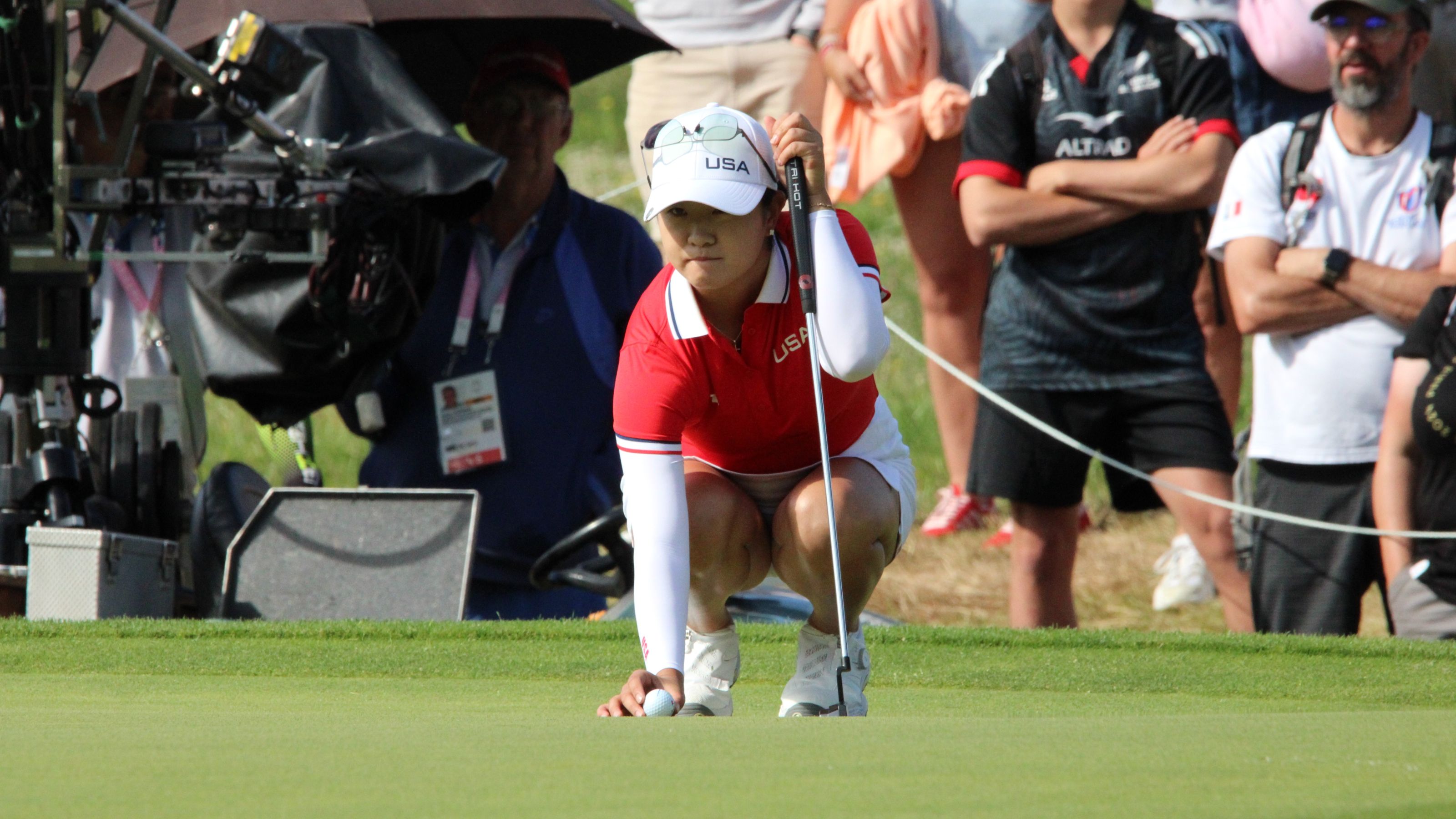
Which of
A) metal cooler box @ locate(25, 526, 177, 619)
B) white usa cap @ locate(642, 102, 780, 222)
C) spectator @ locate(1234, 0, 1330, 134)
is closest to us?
white usa cap @ locate(642, 102, 780, 222)

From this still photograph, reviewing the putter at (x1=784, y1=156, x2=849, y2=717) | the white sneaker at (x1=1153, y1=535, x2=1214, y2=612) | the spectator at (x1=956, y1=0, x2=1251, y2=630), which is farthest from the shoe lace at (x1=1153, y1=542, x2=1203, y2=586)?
the putter at (x1=784, y1=156, x2=849, y2=717)

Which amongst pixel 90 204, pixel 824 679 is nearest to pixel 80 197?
pixel 90 204

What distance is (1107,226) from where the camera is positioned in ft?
19.8

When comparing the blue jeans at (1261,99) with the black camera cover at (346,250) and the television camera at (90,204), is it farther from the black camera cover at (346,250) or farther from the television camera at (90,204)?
the television camera at (90,204)

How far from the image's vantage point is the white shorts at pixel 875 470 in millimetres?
3812

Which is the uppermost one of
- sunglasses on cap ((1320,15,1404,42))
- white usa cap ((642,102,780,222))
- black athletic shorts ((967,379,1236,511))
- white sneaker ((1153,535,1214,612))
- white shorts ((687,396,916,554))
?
sunglasses on cap ((1320,15,1404,42))

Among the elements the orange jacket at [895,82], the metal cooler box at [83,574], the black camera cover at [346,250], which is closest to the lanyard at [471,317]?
the black camera cover at [346,250]

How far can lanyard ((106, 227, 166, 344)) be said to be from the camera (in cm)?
664

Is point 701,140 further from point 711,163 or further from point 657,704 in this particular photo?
point 657,704

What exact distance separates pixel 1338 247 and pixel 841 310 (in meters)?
2.87

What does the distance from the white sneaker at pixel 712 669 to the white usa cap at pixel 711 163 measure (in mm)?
905

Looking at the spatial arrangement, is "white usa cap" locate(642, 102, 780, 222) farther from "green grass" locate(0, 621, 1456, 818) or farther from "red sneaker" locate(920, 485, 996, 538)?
"red sneaker" locate(920, 485, 996, 538)

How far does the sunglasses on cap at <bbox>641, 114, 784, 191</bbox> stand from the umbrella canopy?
3.10 meters

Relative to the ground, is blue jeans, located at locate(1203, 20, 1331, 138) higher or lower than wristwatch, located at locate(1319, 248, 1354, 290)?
higher
